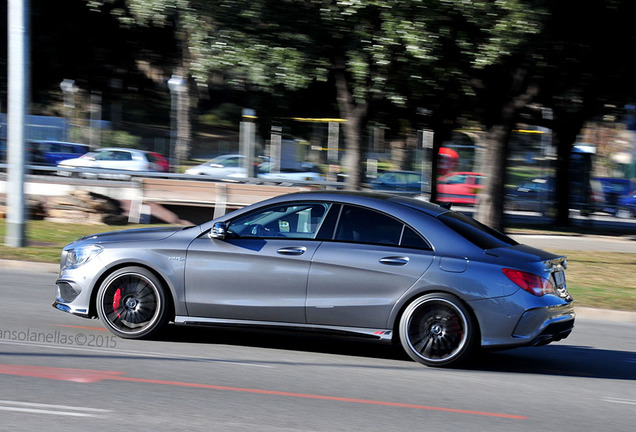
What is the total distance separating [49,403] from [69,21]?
2657cm

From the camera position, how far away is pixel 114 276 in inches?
298

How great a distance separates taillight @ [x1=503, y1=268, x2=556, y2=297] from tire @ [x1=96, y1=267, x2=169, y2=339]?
316cm

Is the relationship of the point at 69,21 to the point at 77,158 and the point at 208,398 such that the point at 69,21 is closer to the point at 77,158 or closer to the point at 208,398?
the point at 77,158

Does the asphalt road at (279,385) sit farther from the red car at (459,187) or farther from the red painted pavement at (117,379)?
the red car at (459,187)

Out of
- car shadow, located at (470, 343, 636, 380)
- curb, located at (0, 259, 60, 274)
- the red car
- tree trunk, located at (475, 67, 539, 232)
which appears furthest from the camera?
the red car

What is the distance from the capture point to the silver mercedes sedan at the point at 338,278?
696cm

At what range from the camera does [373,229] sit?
7332mm

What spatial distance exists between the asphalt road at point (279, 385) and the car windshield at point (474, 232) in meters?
1.15

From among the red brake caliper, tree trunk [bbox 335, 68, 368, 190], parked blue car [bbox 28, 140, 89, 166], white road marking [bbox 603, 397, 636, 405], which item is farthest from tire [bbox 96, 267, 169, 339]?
parked blue car [bbox 28, 140, 89, 166]

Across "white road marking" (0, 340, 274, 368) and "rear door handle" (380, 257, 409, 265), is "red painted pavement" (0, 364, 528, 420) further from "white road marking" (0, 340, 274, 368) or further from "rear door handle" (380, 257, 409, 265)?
"rear door handle" (380, 257, 409, 265)

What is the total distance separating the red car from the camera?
33266mm

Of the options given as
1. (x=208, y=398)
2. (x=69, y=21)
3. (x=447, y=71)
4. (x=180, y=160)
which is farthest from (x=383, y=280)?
(x=69, y=21)

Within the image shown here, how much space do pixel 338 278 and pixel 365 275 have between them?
243mm

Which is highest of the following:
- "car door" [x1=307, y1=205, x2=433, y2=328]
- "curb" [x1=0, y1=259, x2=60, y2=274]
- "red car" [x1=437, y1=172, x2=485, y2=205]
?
"red car" [x1=437, y1=172, x2=485, y2=205]
